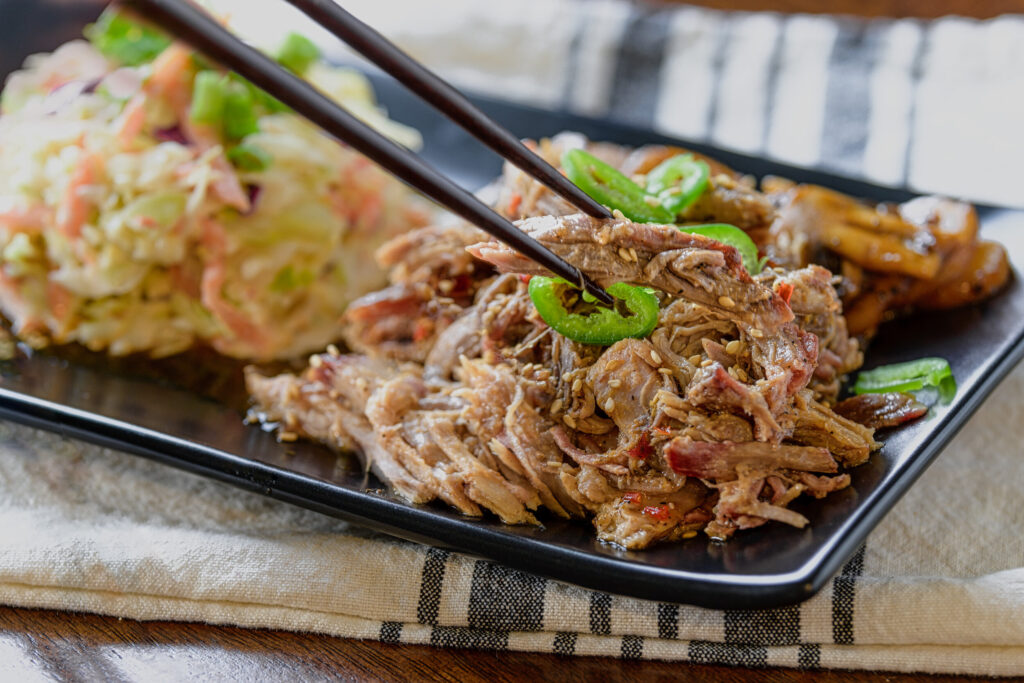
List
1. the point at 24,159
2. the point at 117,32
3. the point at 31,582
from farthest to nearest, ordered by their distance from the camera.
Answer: the point at 117,32, the point at 24,159, the point at 31,582

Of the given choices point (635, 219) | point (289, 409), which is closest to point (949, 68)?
point (635, 219)

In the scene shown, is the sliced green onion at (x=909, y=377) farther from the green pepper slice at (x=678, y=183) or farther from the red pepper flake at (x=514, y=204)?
the red pepper flake at (x=514, y=204)

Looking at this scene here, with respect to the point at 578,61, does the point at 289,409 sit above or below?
below

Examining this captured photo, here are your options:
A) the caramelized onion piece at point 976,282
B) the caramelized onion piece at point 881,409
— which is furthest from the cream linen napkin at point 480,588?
the caramelized onion piece at point 976,282

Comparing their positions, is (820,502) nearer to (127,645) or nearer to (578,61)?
(127,645)

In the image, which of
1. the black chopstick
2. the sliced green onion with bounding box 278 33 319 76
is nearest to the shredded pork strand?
the black chopstick

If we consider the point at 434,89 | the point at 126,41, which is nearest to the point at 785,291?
the point at 434,89

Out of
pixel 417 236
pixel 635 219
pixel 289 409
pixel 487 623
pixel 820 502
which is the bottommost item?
pixel 487 623
